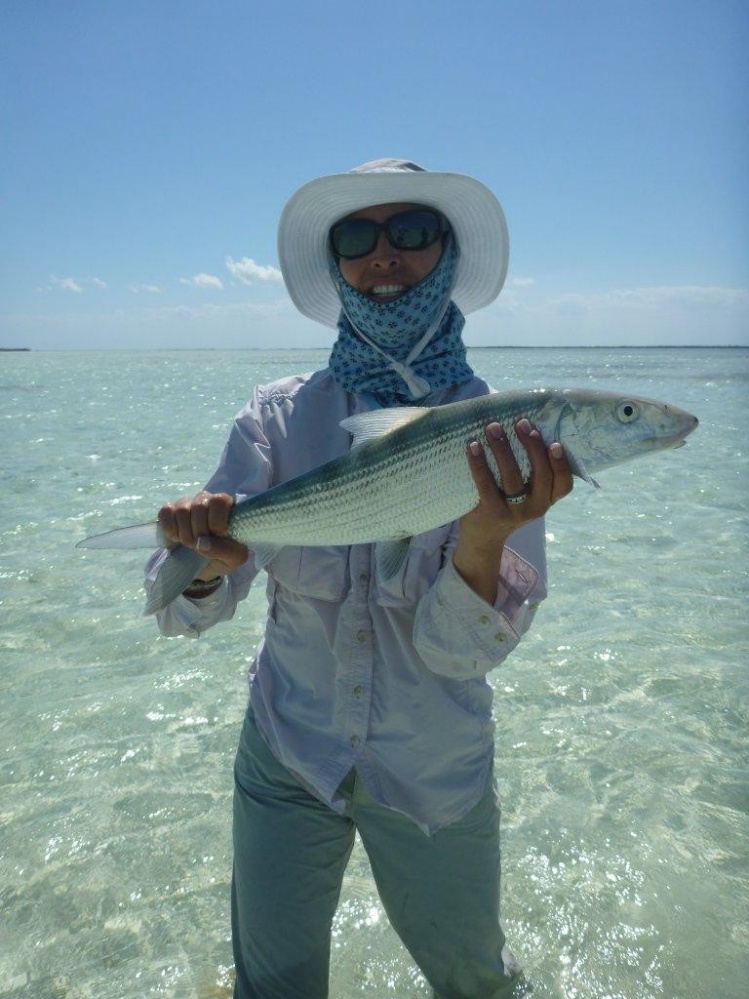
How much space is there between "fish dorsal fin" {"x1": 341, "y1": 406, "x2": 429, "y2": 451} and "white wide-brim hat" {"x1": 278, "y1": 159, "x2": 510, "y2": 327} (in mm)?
885

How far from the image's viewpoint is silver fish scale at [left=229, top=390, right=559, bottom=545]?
7.07 feet

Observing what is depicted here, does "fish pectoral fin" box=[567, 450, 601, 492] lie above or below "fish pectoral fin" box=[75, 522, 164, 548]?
above

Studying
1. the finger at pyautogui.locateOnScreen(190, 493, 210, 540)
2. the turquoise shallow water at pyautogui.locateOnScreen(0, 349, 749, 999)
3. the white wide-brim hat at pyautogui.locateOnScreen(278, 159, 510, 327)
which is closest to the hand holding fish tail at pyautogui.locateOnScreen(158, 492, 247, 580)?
the finger at pyautogui.locateOnScreen(190, 493, 210, 540)

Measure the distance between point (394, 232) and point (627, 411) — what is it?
3.43 feet

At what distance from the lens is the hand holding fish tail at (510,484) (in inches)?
80.0

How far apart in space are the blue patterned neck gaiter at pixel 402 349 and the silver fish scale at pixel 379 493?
284 millimetres

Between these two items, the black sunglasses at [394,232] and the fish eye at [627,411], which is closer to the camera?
the fish eye at [627,411]

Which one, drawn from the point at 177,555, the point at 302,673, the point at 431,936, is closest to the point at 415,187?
the point at 177,555

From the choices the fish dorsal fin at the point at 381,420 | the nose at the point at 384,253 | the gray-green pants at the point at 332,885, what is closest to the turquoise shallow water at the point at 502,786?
the gray-green pants at the point at 332,885

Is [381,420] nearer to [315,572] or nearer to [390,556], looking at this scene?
[390,556]

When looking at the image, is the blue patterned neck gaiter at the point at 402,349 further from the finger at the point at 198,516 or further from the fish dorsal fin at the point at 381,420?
the finger at the point at 198,516

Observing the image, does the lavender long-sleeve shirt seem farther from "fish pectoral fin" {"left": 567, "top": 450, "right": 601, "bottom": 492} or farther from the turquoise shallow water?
the turquoise shallow water

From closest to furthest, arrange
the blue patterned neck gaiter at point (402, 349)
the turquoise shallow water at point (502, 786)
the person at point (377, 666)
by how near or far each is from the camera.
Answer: the person at point (377, 666) → the blue patterned neck gaiter at point (402, 349) → the turquoise shallow water at point (502, 786)

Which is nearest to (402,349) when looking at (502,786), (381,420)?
(381,420)
